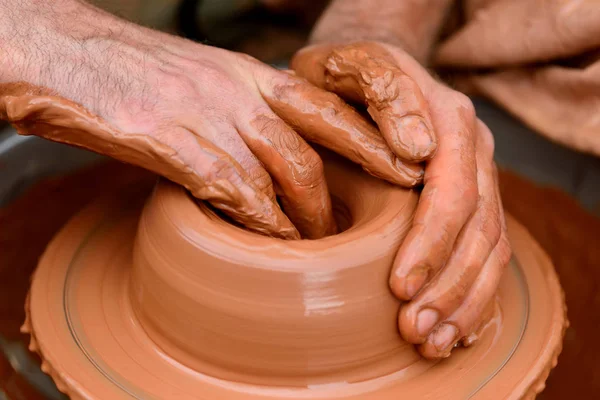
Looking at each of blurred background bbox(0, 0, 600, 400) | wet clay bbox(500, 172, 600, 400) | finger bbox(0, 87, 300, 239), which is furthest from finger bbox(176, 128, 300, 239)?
wet clay bbox(500, 172, 600, 400)

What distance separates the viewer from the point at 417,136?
1.07 metres

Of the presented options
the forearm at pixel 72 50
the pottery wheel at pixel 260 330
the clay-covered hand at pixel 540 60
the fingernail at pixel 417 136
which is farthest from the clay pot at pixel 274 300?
the clay-covered hand at pixel 540 60

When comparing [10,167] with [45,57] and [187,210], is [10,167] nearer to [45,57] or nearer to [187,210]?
[45,57]

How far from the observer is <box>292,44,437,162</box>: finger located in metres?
1.08

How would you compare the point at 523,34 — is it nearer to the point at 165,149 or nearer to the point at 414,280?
the point at 414,280

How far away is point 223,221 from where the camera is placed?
1067mm

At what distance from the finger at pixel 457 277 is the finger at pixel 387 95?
5.6 inches

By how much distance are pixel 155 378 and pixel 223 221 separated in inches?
10.3

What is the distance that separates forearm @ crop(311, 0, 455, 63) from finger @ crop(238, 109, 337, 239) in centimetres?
63

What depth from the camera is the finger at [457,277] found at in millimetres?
1008

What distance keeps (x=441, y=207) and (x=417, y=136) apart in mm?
122

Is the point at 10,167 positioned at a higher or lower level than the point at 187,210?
lower

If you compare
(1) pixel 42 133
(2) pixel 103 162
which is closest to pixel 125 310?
(1) pixel 42 133

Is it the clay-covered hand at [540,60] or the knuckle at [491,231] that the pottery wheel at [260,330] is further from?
the clay-covered hand at [540,60]
